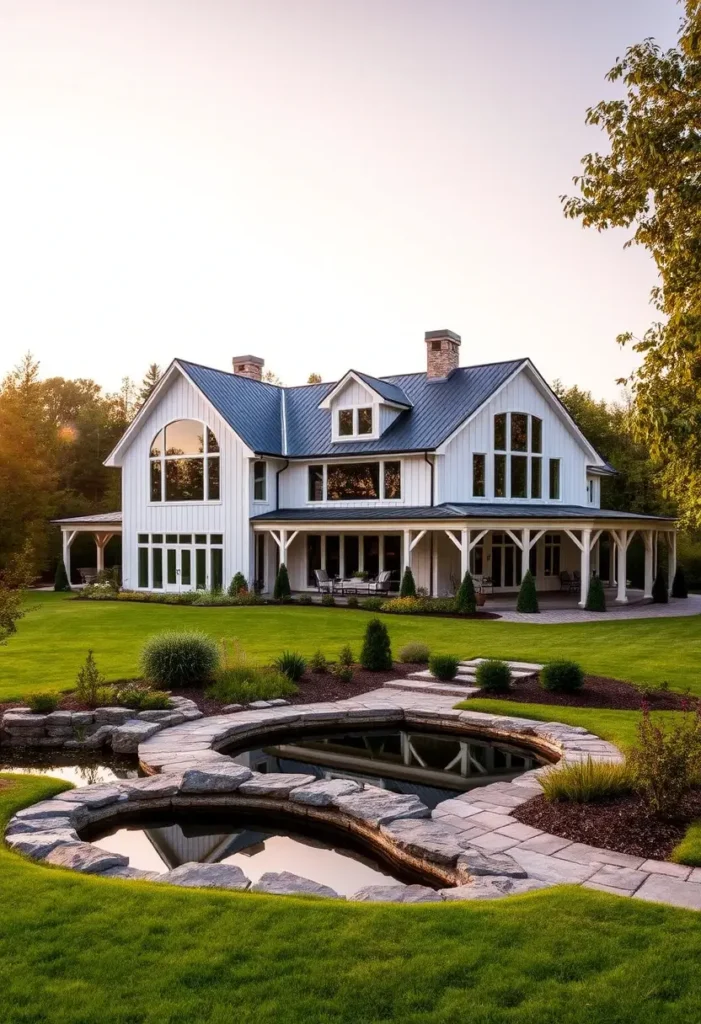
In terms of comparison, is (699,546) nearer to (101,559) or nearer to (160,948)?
(101,559)

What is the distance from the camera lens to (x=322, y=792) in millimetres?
7508

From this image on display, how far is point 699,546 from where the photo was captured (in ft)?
114

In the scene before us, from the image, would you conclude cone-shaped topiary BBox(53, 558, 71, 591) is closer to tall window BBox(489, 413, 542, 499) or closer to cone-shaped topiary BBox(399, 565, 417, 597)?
cone-shaped topiary BBox(399, 565, 417, 597)

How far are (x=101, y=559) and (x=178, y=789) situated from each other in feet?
91.2

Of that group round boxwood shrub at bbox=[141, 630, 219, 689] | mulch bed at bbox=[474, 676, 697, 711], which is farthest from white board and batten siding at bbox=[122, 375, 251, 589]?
mulch bed at bbox=[474, 676, 697, 711]

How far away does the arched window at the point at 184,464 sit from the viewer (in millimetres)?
28656

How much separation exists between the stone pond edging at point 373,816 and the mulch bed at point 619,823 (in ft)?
0.51

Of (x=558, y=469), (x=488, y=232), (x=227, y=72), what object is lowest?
(x=558, y=469)

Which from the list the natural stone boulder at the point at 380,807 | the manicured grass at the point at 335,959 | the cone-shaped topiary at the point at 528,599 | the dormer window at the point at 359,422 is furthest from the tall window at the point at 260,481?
the manicured grass at the point at 335,959

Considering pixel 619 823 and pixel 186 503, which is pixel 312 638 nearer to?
pixel 619 823

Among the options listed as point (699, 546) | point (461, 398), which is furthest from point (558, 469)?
point (699, 546)

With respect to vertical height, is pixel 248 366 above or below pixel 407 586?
above

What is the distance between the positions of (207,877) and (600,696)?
Answer: 7.77m

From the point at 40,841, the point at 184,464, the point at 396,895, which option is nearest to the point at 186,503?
the point at 184,464
